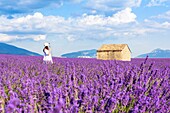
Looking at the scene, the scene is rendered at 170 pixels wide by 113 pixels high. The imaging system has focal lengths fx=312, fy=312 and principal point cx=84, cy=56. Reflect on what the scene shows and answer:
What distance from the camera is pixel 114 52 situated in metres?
26.4

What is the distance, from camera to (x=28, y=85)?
1982mm

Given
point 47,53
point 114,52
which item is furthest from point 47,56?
point 114,52

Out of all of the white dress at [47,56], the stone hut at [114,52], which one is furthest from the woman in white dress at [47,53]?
the stone hut at [114,52]

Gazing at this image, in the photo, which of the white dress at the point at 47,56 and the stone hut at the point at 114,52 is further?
the stone hut at the point at 114,52

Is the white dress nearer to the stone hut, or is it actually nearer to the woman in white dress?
the woman in white dress

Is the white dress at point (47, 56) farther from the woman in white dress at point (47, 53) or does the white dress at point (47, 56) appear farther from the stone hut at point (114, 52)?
the stone hut at point (114, 52)

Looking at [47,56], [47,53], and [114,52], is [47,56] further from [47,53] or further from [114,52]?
[114,52]

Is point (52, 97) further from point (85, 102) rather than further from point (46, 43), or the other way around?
point (46, 43)

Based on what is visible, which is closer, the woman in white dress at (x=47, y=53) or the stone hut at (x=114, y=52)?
the woman in white dress at (x=47, y=53)

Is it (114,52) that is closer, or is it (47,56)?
(47,56)

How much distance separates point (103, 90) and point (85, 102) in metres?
0.53

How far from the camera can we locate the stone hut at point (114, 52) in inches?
1022

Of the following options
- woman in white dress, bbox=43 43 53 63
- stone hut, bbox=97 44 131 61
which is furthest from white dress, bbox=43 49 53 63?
stone hut, bbox=97 44 131 61

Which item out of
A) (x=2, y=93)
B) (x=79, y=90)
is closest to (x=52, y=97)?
(x=2, y=93)
